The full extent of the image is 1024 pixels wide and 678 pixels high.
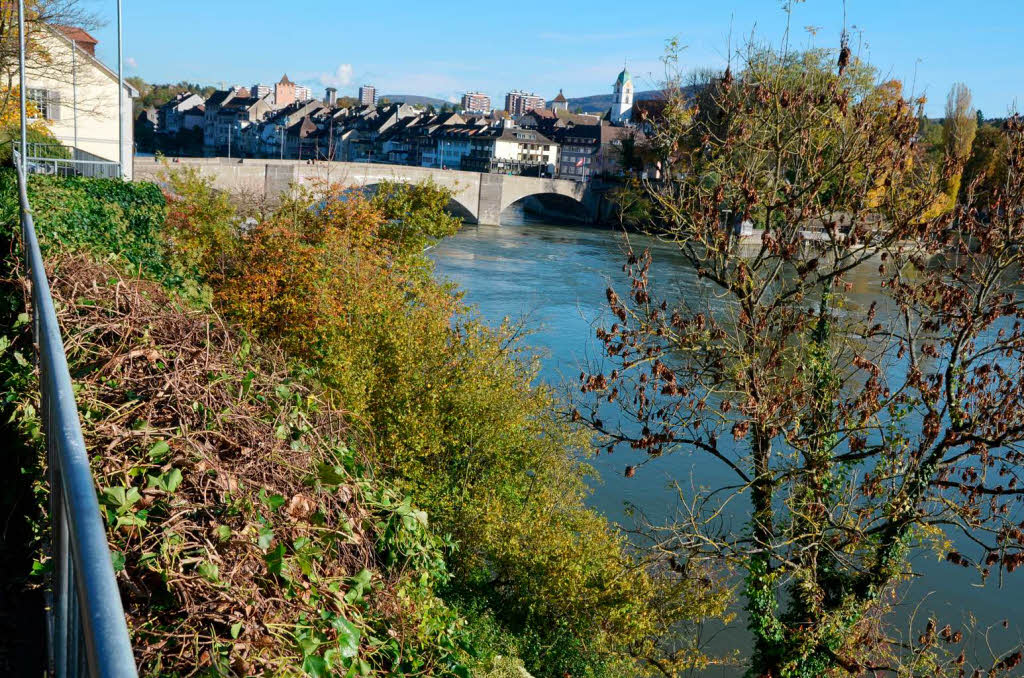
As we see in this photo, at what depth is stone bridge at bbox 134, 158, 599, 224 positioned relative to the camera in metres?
39.3

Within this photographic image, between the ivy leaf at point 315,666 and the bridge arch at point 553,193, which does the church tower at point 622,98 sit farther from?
the ivy leaf at point 315,666

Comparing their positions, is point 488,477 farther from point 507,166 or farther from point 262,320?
point 507,166

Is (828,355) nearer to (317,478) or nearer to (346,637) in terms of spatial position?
(317,478)

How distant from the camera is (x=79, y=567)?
1123 mm

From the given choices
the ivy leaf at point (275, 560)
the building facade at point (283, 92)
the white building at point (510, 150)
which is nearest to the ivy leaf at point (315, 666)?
the ivy leaf at point (275, 560)

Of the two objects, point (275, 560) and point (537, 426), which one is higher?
point (275, 560)

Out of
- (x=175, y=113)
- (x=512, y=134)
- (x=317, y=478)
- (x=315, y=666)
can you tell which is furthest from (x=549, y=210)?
(x=175, y=113)

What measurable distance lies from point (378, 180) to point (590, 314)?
22.2 meters

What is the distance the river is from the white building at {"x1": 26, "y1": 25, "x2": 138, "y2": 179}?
1259 centimetres

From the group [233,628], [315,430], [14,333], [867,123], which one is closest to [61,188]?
[14,333]

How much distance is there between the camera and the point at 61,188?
859cm

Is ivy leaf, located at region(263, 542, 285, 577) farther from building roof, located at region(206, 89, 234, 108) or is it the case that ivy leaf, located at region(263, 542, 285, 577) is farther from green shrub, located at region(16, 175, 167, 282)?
building roof, located at region(206, 89, 234, 108)

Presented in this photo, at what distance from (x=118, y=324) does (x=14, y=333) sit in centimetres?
103

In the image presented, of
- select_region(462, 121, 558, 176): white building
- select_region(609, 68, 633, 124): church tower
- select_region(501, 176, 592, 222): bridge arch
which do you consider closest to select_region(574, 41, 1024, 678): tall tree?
select_region(501, 176, 592, 222): bridge arch
